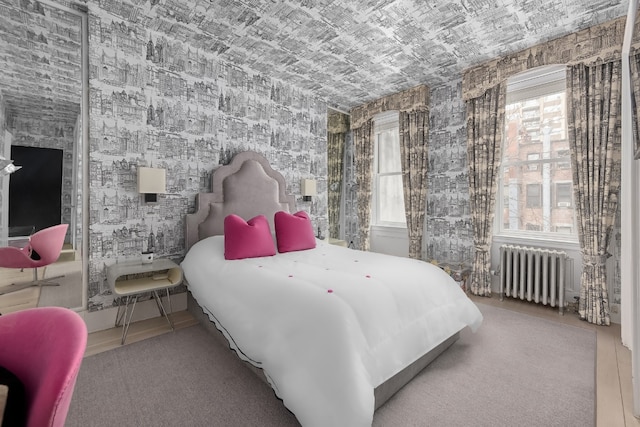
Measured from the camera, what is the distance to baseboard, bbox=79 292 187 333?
117 inches

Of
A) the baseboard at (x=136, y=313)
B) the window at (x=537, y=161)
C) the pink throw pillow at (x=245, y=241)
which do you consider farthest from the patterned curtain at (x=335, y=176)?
the baseboard at (x=136, y=313)

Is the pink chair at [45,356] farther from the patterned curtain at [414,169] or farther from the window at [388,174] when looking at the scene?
the window at [388,174]

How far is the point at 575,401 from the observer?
1.90 meters

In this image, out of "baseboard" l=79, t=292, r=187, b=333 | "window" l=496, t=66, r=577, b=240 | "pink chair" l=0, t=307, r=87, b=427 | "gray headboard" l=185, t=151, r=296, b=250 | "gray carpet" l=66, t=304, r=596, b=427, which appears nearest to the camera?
"pink chair" l=0, t=307, r=87, b=427

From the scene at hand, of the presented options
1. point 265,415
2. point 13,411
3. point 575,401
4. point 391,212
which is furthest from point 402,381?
point 391,212

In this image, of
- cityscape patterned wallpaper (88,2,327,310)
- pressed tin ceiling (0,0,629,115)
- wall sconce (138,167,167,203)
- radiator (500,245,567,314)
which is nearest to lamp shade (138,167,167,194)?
wall sconce (138,167,167,203)

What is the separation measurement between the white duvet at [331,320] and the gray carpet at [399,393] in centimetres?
24

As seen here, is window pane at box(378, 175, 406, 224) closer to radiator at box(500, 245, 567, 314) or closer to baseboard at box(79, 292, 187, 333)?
radiator at box(500, 245, 567, 314)

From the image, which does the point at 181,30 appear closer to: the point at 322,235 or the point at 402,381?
the point at 322,235

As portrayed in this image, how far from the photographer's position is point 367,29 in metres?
3.23

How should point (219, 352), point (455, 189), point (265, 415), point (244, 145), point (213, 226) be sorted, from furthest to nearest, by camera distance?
point (455, 189) < point (244, 145) < point (213, 226) < point (219, 352) < point (265, 415)

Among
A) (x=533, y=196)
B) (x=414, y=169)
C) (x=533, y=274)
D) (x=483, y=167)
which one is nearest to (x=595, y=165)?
(x=533, y=196)

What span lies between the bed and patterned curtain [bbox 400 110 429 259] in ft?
6.62

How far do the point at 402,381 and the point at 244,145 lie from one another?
10.9 feet
